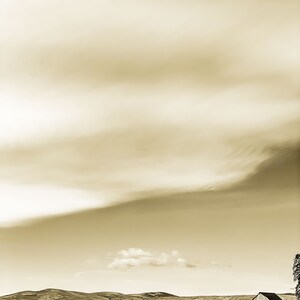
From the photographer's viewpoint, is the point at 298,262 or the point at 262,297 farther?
the point at 262,297

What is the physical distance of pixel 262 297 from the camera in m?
155

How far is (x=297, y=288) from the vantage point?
9444cm

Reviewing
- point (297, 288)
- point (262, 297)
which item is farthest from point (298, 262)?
point (262, 297)

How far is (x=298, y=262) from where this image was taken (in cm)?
9475

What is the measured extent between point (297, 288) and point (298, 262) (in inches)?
190

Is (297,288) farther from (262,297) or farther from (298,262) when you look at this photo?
(262,297)

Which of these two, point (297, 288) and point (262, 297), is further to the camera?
point (262, 297)

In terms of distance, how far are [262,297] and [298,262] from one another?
214 feet

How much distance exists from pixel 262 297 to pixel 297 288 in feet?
210
